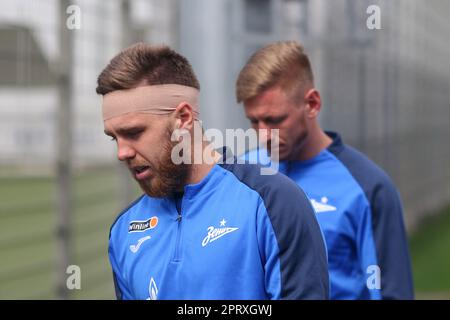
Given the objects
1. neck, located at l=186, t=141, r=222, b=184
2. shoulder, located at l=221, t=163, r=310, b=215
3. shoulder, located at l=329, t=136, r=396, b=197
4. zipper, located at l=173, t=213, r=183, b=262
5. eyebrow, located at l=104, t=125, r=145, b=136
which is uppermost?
eyebrow, located at l=104, t=125, r=145, b=136

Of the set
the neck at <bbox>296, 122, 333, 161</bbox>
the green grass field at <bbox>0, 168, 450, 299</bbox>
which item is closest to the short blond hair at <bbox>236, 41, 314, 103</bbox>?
the neck at <bbox>296, 122, 333, 161</bbox>

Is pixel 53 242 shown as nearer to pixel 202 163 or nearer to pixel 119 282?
pixel 119 282

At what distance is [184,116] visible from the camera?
2.34 meters

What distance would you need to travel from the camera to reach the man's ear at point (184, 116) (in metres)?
2.32

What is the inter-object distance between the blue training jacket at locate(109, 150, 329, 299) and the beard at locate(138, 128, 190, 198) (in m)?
0.04

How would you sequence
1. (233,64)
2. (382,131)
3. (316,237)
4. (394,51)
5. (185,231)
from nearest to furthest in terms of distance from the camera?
(316,237)
(185,231)
(233,64)
(382,131)
(394,51)

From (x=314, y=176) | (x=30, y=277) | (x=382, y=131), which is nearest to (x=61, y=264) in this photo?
(x=30, y=277)

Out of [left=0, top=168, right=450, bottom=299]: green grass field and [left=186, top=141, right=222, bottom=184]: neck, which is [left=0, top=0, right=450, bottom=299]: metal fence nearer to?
[left=0, top=168, right=450, bottom=299]: green grass field

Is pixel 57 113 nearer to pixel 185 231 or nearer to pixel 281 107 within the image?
pixel 281 107

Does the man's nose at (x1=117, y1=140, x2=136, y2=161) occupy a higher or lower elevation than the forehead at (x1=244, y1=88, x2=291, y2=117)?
lower

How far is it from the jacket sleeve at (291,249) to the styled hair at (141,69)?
0.47 m

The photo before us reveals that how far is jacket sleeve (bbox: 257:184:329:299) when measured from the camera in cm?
209

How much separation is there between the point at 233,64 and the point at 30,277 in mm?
1835
